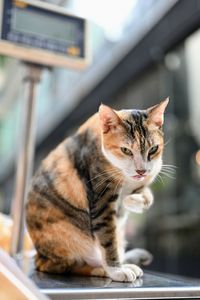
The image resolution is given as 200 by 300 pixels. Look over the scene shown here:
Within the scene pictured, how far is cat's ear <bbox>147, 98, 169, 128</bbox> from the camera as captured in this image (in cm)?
72

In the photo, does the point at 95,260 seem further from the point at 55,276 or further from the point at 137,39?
A: the point at 137,39

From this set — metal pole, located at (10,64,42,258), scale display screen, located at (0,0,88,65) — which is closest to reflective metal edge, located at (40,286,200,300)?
metal pole, located at (10,64,42,258)

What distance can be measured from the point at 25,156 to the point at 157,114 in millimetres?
560

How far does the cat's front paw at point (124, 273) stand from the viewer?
28.2 inches

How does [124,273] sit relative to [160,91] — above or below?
below

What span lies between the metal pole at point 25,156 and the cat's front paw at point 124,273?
0.42 metres

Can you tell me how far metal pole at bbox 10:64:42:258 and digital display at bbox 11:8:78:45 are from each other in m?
0.12

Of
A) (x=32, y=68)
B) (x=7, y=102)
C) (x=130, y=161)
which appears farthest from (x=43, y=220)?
(x=7, y=102)

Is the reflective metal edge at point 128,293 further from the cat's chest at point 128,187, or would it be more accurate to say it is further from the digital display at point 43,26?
the digital display at point 43,26

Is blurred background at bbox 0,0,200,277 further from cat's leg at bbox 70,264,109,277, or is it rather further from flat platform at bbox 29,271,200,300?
flat platform at bbox 29,271,200,300

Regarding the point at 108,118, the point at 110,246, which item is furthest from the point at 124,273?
the point at 108,118

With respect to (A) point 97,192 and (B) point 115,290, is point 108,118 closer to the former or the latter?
(A) point 97,192

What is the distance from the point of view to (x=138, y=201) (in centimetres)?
78

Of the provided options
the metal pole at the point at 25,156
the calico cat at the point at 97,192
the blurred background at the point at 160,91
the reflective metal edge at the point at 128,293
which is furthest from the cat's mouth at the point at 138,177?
the blurred background at the point at 160,91
